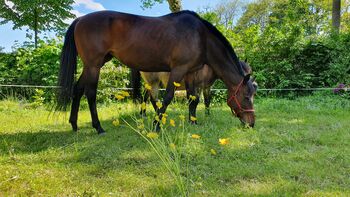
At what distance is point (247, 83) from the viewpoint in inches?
179

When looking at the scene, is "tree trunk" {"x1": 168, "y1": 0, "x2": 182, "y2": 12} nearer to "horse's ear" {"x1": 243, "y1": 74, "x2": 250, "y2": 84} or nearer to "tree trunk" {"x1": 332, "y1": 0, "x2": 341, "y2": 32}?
"tree trunk" {"x1": 332, "y1": 0, "x2": 341, "y2": 32}

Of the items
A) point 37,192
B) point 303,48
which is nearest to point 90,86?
point 37,192

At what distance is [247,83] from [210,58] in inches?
25.3

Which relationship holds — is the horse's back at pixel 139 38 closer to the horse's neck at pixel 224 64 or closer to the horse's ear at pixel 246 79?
the horse's neck at pixel 224 64

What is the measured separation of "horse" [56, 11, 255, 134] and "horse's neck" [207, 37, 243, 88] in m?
0.01

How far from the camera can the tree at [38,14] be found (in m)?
15.1

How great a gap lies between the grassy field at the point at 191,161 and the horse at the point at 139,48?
0.57m

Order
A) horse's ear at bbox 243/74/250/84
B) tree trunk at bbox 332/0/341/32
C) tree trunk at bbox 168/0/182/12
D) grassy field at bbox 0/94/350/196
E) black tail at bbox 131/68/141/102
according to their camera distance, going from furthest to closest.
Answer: tree trunk at bbox 332/0/341/32
tree trunk at bbox 168/0/182/12
black tail at bbox 131/68/141/102
horse's ear at bbox 243/74/250/84
grassy field at bbox 0/94/350/196

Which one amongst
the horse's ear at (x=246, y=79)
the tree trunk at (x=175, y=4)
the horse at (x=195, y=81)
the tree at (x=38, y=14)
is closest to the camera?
the horse's ear at (x=246, y=79)

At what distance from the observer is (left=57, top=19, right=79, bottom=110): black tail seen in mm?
4289

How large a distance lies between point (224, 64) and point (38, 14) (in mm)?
13632

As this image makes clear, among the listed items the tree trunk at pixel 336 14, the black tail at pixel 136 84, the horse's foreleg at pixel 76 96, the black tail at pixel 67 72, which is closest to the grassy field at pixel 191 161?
the horse's foreleg at pixel 76 96

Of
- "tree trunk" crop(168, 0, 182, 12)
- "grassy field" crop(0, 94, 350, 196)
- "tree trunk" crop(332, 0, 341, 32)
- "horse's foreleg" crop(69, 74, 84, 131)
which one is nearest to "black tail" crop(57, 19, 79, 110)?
"horse's foreleg" crop(69, 74, 84, 131)

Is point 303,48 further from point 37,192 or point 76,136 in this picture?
point 37,192
